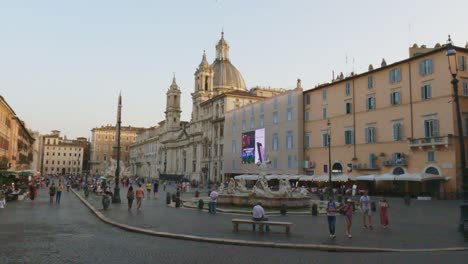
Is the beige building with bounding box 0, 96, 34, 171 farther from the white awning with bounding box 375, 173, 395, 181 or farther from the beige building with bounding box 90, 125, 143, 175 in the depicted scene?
the beige building with bounding box 90, 125, 143, 175

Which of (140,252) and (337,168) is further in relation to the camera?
(337,168)

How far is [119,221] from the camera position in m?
17.2

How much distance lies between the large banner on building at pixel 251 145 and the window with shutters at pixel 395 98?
23.7 m

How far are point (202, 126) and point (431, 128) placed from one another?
58.3 m

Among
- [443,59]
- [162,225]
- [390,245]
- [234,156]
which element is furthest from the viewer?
[234,156]

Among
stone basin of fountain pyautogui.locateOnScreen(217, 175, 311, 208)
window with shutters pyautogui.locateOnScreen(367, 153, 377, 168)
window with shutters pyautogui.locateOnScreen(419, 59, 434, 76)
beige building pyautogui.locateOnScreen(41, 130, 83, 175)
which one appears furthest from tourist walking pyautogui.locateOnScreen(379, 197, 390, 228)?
beige building pyautogui.locateOnScreen(41, 130, 83, 175)

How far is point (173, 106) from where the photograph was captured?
114 meters

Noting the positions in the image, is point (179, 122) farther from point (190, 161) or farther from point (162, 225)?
point (162, 225)

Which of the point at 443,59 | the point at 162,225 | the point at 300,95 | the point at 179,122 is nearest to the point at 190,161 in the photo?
the point at 179,122

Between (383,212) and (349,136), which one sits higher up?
(349,136)

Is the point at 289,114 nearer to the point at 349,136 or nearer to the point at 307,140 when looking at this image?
the point at 307,140

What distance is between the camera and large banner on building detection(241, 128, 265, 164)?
62.5m

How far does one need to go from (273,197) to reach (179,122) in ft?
301

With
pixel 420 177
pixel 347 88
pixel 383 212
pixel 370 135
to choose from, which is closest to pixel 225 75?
pixel 347 88
